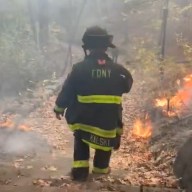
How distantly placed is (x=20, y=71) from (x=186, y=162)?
12.0 metres

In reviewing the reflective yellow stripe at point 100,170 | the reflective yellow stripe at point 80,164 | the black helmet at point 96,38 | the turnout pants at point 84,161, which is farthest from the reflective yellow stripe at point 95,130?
the black helmet at point 96,38

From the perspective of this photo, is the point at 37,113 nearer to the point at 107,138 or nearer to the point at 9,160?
the point at 9,160

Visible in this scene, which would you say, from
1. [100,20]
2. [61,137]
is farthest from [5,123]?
[100,20]

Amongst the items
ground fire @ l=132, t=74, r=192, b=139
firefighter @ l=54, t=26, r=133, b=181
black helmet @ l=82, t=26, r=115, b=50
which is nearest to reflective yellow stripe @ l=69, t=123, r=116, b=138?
firefighter @ l=54, t=26, r=133, b=181

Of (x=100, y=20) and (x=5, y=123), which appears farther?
(x=100, y=20)

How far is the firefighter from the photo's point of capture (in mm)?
5230

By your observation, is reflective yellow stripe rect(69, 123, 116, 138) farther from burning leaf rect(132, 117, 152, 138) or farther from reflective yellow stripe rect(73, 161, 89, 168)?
burning leaf rect(132, 117, 152, 138)

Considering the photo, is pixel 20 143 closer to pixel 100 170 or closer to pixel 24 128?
pixel 24 128

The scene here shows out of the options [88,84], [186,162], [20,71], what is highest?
[88,84]

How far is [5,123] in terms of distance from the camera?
36.5 ft

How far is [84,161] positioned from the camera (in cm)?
553

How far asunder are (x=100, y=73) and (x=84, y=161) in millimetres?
1394

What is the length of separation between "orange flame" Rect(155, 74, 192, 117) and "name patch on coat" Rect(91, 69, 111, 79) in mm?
6661

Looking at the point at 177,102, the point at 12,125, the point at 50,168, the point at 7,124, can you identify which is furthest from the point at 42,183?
the point at 177,102
